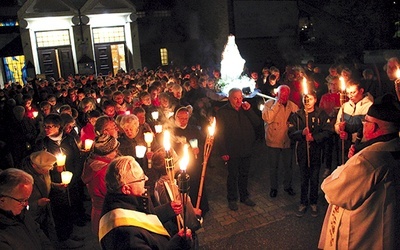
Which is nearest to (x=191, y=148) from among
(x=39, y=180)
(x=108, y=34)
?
(x=39, y=180)

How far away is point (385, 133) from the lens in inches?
132

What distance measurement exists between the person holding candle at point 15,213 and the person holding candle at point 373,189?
2824 mm

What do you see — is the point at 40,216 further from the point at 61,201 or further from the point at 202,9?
the point at 202,9

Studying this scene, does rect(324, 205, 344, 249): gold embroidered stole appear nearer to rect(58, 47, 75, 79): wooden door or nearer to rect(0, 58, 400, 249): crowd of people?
rect(0, 58, 400, 249): crowd of people

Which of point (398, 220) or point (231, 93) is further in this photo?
point (231, 93)

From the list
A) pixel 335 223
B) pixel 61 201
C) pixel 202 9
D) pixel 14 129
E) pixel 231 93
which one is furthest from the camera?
pixel 202 9

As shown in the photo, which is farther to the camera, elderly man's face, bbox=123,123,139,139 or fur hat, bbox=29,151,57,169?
elderly man's face, bbox=123,123,139,139

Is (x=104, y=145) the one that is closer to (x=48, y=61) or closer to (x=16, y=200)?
(x=16, y=200)

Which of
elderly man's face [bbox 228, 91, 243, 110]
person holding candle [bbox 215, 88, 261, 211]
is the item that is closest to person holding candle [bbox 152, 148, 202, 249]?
person holding candle [bbox 215, 88, 261, 211]

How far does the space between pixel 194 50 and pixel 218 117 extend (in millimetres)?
20987

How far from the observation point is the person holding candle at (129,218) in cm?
262

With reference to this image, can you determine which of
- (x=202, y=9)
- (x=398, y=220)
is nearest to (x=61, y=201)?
(x=398, y=220)

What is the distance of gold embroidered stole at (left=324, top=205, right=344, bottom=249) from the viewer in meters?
3.47

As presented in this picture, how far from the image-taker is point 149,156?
5.02 m
